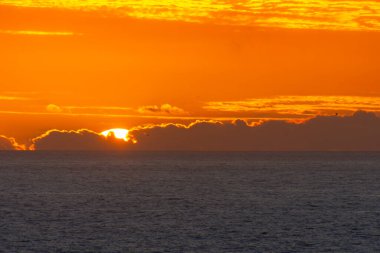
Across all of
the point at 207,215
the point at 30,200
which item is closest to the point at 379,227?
the point at 207,215

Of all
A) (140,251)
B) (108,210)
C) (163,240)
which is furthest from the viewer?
(108,210)

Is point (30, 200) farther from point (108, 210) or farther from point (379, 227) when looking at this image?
point (379, 227)

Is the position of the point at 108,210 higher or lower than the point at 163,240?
higher

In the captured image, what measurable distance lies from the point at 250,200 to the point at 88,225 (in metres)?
52.8

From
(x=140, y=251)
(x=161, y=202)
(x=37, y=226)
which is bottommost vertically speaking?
(x=140, y=251)

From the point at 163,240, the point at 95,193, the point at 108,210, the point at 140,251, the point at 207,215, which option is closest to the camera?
the point at 140,251

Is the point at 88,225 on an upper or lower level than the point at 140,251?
upper

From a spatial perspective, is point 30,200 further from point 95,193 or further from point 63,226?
point 63,226

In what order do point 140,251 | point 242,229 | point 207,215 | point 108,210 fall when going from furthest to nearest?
point 108,210 < point 207,215 < point 242,229 < point 140,251

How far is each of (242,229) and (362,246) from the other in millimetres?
19629

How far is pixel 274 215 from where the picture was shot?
128m

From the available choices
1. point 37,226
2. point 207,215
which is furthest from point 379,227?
point 37,226

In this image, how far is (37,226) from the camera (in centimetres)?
11075

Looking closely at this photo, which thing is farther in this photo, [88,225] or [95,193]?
[95,193]
